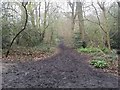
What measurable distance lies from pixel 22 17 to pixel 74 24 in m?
6.78

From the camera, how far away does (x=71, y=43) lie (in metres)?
16.5

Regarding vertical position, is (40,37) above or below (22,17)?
below

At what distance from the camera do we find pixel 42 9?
15188 mm

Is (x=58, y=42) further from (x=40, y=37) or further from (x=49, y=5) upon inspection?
(x=49, y=5)

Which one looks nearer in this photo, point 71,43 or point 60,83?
point 60,83

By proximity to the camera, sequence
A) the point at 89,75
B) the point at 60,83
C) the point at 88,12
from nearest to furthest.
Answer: the point at 60,83 < the point at 89,75 < the point at 88,12

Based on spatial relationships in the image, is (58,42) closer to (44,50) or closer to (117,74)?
(44,50)

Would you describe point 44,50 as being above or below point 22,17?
below

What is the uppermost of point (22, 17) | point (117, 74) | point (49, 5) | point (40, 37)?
A: point (49, 5)

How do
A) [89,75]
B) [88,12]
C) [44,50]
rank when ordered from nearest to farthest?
[89,75] < [44,50] < [88,12]

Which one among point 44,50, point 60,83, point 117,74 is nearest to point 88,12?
point 44,50

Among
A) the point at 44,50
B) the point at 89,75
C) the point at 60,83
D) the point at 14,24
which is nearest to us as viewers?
the point at 60,83

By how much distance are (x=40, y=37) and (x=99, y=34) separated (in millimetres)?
4112

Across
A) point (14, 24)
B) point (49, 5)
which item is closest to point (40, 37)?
point (49, 5)
